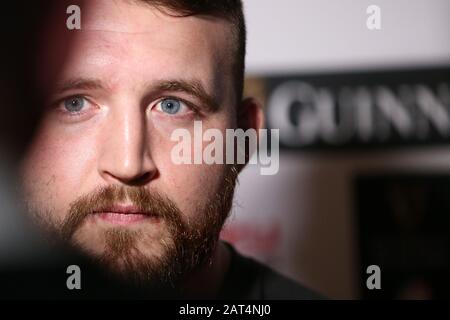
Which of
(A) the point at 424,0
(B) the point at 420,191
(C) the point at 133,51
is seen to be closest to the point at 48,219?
(C) the point at 133,51

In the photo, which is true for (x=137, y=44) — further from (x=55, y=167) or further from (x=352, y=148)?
(x=352, y=148)

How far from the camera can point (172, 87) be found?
1083 mm

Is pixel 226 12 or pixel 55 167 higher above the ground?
pixel 226 12

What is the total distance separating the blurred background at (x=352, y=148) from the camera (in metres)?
1.20

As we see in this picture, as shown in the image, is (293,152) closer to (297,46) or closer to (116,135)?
(297,46)

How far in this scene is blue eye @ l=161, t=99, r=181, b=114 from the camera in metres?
1.08

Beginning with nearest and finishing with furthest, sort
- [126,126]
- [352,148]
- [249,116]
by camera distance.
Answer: [126,126] < [249,116] < [352,148]

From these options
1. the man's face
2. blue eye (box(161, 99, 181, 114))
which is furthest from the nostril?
blue eye (box(161, 99, 181, 114))

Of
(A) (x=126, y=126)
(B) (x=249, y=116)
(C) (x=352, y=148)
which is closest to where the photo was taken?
(A) (x=126, y=126)

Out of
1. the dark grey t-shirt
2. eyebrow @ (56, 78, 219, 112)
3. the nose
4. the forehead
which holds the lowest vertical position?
the dark grey t-shirt

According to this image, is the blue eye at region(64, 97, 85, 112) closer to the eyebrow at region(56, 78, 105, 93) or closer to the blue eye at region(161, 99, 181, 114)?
the eyebrow at region(56, 78, 105, 93)

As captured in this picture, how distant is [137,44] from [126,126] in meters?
0.14

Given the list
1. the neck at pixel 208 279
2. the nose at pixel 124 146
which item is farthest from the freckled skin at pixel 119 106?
the neck at pixel 208 279

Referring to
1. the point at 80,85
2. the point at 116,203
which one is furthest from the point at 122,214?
the point at 80,85
